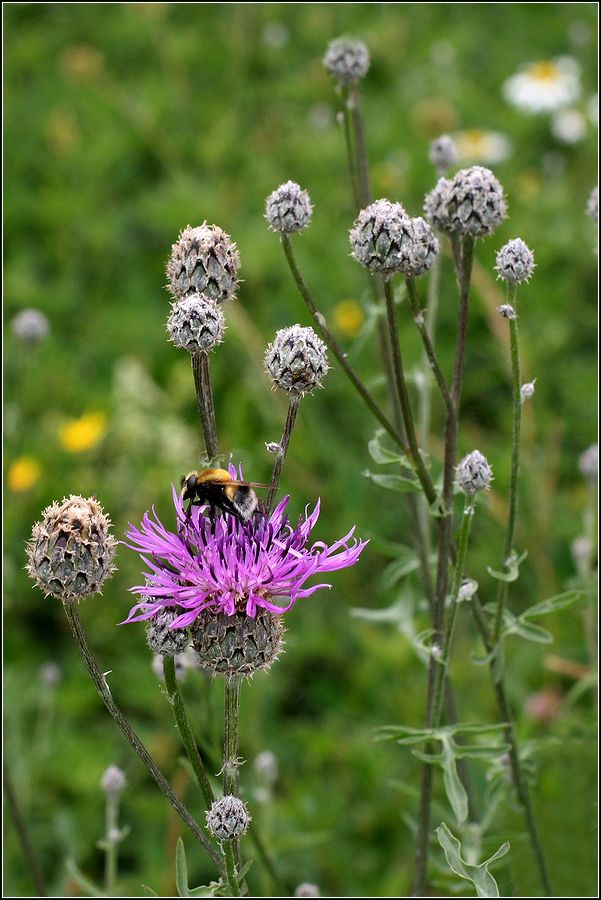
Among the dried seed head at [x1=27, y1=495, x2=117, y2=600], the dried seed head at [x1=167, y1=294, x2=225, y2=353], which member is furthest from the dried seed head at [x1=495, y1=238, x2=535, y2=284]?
the dried seed head at [x1=27, y1=495, x2=117, y2=600]

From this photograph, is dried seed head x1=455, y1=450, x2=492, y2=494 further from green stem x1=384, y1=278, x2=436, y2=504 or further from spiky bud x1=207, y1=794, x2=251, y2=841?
spiky bud x1=207, y1=794, x2=251, y2=841

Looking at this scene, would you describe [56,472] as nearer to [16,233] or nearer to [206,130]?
[16,233]

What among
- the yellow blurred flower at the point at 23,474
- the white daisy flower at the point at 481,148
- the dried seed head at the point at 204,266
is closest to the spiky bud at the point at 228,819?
the dried seed head at the point at 204,266

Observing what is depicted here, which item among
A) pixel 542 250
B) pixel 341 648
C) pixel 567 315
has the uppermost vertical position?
pixel 542 250

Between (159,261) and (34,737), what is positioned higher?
(159,261)

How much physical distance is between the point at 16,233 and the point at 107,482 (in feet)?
6.44

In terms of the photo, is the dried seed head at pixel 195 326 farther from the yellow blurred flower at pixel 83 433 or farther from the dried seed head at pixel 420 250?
the yellow blurred flower at pixel 83 433

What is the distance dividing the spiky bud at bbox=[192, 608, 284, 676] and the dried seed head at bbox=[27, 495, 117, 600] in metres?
0.19

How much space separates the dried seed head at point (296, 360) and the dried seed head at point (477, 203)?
1.40ft

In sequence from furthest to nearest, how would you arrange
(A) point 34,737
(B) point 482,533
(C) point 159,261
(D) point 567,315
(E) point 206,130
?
(E) point 206,130, (C) point 159,261, (D) point 567,315, (B) point 482,533, (A) point 34,737

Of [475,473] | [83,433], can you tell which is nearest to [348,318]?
[83,433]

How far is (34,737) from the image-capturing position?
370 cm

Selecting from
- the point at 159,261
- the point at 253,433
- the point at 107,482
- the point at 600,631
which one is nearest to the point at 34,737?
the point at 107,482

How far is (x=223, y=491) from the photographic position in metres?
1.91
